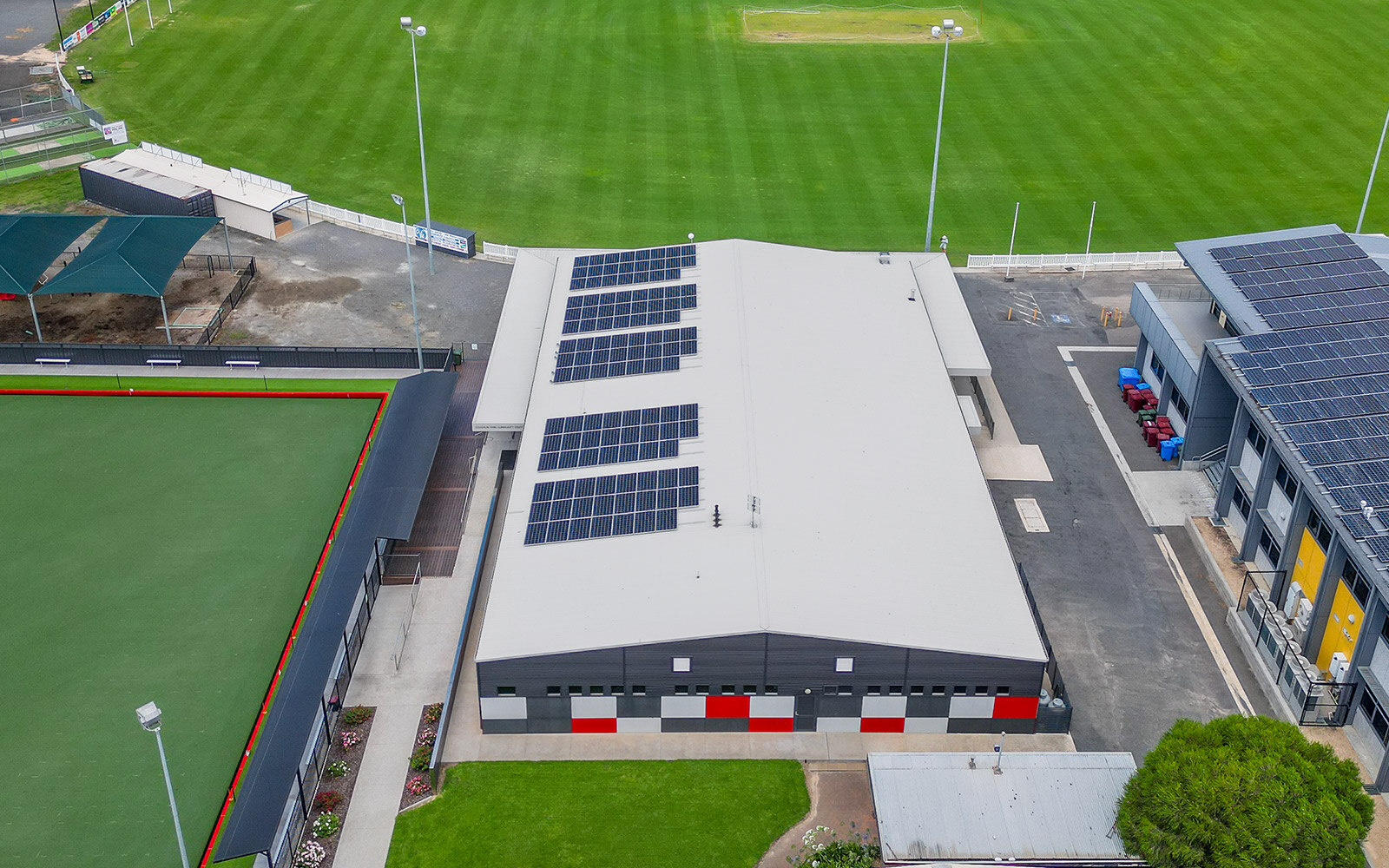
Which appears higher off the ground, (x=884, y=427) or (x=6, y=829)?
(x=884, y=427)

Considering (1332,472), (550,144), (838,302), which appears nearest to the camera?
(1332,472)

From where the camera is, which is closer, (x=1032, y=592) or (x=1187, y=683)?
(x=1187, y=683)

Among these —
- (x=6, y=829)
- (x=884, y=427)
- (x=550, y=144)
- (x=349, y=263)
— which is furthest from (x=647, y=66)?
(x=6, y=829)

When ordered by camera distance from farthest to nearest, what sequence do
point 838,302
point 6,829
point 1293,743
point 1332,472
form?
point 838,302 → point 1332,472 → point 6,829 → point 1293,743

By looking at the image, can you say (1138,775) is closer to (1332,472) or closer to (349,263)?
(1332,472)

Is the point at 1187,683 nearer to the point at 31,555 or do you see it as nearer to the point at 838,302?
the point at 838,302

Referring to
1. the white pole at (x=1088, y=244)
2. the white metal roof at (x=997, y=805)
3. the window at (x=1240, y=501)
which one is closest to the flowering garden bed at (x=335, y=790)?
the white metal roof at (x=997, y=805)

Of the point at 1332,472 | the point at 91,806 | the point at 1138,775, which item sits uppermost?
the point at 1332,472

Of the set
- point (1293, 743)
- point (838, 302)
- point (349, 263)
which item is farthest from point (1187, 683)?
point (349, 263)

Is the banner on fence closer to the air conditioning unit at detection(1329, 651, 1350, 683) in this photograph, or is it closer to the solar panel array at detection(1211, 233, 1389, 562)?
the solar panel array at detection(1211, 233, 1389, 562)
